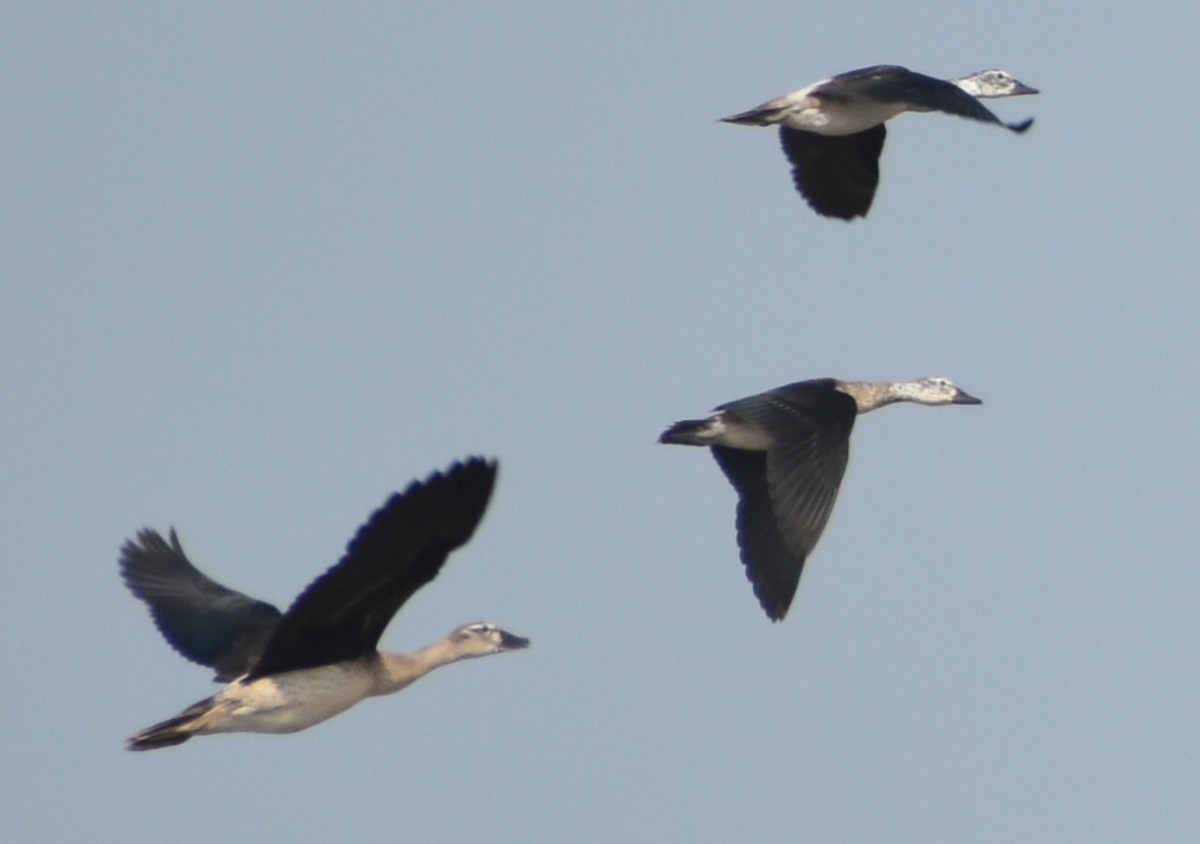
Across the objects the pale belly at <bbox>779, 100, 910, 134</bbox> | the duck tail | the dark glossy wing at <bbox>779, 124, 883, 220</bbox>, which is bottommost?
the duck tail

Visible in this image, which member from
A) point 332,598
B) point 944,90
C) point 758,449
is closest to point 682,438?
point 758,449

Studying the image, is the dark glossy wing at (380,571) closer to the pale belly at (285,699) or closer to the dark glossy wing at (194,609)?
the pale belly at (285,699)

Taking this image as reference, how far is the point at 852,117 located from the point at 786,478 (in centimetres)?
409

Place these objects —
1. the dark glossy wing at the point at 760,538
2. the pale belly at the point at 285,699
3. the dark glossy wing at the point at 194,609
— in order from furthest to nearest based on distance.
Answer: the dark glossy wing at the point at 760,538
the dark glossy wing at the point at 194,609
the pale belly at the point at 285,699

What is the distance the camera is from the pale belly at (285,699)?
1920cm

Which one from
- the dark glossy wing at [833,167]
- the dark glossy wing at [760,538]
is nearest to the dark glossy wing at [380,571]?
the dark glossy wing at [760,538]

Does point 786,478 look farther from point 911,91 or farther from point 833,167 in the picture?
point 833,167

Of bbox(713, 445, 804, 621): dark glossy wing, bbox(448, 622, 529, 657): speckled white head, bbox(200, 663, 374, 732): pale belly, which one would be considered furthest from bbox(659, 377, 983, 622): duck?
bbox(200, 663, 374, 732): pale belly

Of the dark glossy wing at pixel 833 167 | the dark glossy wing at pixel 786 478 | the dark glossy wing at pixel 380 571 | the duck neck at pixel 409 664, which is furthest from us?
the dark glossy wing at pixel 833 167

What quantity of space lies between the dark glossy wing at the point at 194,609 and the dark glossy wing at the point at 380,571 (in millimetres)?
2178

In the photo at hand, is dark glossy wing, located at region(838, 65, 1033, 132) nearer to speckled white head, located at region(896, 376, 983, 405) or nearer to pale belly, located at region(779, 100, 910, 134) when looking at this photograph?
pale belly, located at region(779, 100, 910, 134)

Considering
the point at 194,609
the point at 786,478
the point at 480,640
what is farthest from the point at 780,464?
the point at 194,609

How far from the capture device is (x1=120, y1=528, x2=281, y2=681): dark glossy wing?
2152 centimetres

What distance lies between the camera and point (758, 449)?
23250mm
